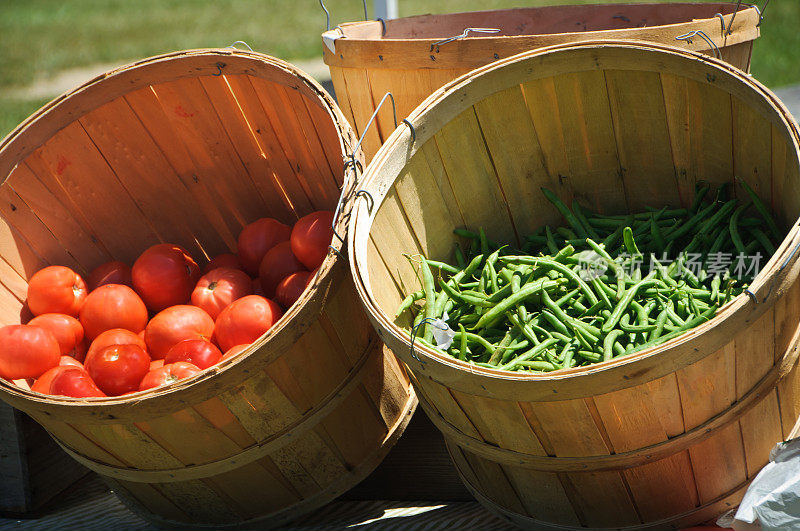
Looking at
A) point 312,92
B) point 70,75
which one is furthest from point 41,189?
point 70,75

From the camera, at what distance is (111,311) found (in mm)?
2719

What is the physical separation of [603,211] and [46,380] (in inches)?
80.1

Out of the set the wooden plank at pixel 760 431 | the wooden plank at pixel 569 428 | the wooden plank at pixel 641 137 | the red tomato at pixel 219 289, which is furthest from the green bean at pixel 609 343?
the red tomato at pixel 219 289

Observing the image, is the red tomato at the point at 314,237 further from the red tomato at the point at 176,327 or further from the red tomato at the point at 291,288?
the red tomato at the point at 176,327

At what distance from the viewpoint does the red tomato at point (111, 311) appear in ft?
8.93

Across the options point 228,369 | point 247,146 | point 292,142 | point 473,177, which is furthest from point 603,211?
point 228,369

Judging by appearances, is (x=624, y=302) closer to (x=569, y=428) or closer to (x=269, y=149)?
(x=569, y=428)

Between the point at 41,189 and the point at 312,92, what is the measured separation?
123cm

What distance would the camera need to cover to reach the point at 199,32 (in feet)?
36.8

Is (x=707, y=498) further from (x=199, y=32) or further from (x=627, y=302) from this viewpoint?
(x=199, y=32)

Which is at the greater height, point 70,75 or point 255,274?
point 70,75

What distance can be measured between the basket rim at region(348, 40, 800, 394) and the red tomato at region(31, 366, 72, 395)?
114 centimetres

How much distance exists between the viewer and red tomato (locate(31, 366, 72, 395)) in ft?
7.93

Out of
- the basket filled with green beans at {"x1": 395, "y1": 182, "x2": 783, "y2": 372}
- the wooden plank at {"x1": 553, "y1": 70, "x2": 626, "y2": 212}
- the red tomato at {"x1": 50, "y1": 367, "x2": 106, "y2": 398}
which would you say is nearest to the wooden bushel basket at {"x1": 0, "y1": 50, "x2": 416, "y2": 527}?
the red tomato at {"x1": 50, "y1": 367, "x2": 106, "y2": 398}
